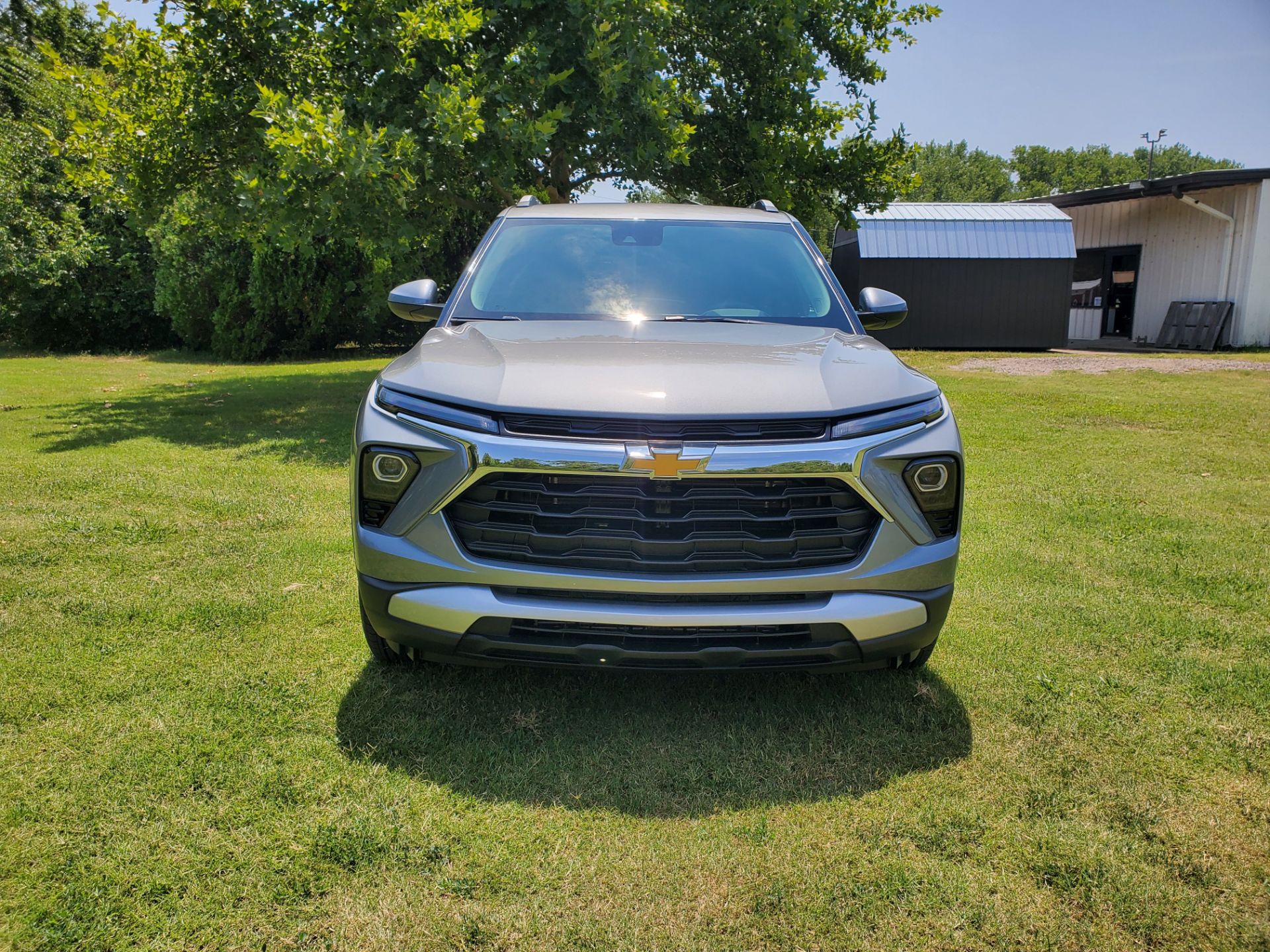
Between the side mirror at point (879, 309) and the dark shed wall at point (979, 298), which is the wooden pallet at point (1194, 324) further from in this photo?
the side mirror at point (879, 309)

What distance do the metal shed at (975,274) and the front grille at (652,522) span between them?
62.0 feet

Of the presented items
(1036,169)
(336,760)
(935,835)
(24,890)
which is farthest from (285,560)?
(1036,169)

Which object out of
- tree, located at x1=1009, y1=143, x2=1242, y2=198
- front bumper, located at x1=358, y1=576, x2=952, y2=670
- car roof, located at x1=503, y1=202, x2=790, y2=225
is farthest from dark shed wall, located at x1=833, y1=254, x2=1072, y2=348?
tree, located at x1=1009, y1=143, x2=1242, y2=198

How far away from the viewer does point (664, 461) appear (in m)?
2.35

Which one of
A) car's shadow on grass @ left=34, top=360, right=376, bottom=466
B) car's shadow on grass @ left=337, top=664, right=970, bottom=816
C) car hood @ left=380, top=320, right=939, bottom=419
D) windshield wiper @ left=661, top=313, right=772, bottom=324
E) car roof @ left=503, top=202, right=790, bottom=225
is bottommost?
car's shadow on grass @ left=337, top=664, right=970, bottom=816

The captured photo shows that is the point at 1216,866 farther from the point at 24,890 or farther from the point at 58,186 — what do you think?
the point at 58,186

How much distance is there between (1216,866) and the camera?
211 cm

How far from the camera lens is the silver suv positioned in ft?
7.84

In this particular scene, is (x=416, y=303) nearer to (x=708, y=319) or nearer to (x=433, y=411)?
(x=708, y=319)

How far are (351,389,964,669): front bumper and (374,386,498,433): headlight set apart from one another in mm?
26

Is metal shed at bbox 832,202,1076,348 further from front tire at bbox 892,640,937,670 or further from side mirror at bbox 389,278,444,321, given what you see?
front tire at bbox 892,640,937,670

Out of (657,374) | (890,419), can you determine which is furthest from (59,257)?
(890,419)

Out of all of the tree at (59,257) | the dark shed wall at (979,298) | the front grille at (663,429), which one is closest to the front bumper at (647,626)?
the front grille at (663,429)

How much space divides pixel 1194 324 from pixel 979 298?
5.07 m
